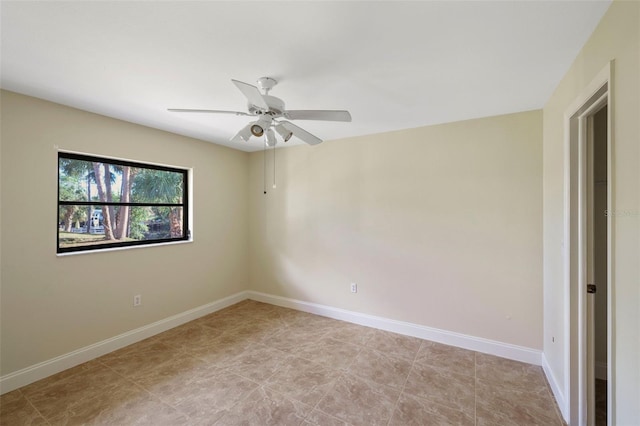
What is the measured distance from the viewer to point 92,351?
2.60 m

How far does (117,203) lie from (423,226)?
3416mm

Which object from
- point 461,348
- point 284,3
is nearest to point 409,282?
point 461,348

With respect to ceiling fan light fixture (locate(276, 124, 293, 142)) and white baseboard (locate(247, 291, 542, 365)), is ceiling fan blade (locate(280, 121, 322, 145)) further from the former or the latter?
white baseboard (locate(247, 291, 542, 365))

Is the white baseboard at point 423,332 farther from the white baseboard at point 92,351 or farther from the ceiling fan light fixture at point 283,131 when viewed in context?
the ceiling fan light fixture at point 283,131

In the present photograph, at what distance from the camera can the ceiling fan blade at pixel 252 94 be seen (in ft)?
4.69

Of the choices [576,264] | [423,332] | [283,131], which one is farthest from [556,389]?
[283,131]

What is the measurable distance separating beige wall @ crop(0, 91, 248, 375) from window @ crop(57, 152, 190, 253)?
0.49ft

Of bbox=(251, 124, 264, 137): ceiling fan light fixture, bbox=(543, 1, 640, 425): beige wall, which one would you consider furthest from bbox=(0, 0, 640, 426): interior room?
bbox=(251, 124, 264, 137): ceiling fan light fixture

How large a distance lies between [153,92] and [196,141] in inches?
57.7

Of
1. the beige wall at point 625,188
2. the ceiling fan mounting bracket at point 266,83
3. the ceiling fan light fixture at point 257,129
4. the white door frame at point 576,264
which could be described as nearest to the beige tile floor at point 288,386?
the white door frame at point 576,264

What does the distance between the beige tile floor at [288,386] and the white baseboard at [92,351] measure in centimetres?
7

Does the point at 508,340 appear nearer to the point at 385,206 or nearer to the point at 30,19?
the point at 385,206

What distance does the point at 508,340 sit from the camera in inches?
104

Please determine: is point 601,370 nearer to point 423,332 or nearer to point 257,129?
point 423,332
